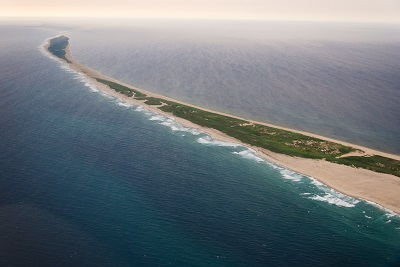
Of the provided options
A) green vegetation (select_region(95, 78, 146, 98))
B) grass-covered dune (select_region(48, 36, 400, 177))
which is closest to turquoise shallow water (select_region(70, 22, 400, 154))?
grass-covered dune (select_region(48, 36, 400, 177))

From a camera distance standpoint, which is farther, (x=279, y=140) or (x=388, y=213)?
(x=279, y=140)

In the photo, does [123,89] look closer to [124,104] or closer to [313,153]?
[124,104]

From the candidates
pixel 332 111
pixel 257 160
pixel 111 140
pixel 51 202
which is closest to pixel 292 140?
pixel 257 160

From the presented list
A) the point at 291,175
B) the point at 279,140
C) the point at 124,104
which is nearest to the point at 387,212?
the point at 291,175

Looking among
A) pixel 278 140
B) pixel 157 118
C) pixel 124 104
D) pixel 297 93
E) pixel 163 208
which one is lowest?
pixel 163 208

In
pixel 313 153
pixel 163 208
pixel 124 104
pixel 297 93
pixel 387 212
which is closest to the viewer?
pixel 163 208

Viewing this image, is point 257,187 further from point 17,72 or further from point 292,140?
point 17,72

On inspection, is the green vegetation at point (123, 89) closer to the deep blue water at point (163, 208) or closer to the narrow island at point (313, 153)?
the narrow island at point (313, 153)
